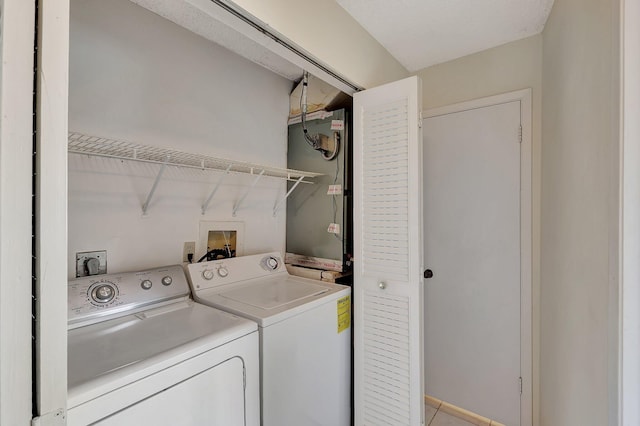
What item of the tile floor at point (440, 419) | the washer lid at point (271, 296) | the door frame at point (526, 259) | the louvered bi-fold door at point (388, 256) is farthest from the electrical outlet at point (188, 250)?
the door frame at point (526, 259)

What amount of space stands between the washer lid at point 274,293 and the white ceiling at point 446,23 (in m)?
1.60

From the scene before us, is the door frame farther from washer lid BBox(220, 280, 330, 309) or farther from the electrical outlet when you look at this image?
the electrical outlet

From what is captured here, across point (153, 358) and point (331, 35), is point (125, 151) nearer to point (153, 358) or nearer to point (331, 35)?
point (153, 358)

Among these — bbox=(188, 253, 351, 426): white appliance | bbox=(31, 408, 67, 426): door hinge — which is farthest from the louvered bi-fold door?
bbox=(31, 408, 67, 426): door hinge

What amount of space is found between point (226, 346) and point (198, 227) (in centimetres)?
91

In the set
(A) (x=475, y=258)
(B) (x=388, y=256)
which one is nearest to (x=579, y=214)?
(B) (x=388, y=256)

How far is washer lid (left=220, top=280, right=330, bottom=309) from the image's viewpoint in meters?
1.43

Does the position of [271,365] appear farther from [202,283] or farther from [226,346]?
[202,283]

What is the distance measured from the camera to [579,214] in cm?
117

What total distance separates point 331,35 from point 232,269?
4.64ft

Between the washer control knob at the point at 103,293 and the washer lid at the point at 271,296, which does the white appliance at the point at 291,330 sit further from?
the washer control knob at the point at 103,293

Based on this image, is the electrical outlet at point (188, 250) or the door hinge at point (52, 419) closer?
the door hinge at point (52, 419)

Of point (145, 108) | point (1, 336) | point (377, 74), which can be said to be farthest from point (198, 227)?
point (377, 74)

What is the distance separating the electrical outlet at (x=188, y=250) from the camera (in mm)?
1728
